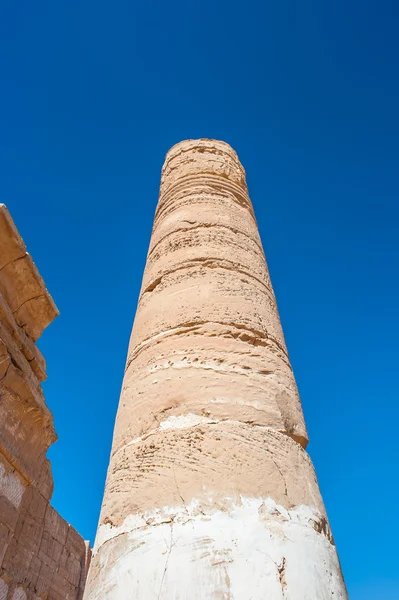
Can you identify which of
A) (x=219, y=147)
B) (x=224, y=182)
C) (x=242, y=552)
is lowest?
(x=242, y=552)

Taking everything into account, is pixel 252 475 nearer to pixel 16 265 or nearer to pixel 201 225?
pixel 201 225

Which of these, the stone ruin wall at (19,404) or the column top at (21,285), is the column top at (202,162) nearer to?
the column top at (21,285)

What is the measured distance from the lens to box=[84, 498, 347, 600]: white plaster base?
211 centimetres

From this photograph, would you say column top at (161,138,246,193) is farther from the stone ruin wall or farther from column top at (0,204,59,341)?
the stone ruin wall

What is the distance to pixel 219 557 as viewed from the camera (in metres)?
2.18

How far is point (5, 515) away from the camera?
416cm

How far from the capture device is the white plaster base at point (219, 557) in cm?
211

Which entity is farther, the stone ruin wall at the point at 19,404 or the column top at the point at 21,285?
the column top at the point at 21,285

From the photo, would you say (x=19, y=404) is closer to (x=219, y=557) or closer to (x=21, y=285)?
(x=21, y=285)

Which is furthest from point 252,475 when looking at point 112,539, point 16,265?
point 16,265

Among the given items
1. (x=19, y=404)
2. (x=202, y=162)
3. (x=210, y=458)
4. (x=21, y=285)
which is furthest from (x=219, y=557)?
(x=202, y=162)

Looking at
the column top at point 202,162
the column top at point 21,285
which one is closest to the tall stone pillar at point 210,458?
the column top at point 21,285

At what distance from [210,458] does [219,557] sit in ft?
1.78

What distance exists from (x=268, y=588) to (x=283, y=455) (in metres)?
0.82
